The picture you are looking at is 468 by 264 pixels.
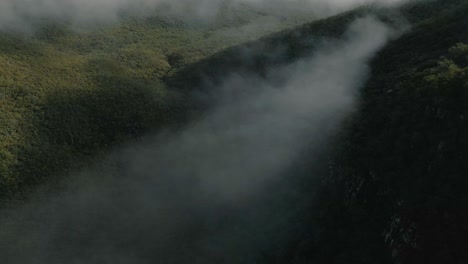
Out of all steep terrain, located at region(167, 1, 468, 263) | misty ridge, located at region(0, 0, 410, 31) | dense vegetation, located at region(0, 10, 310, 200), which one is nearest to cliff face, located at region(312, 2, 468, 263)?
steep terrain, located at region(167, 1, 468, 263)

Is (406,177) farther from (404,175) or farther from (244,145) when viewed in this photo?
(244,145)

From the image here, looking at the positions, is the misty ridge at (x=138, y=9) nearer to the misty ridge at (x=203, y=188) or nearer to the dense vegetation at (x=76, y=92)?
the dense vegetation at (x=76, y=92)

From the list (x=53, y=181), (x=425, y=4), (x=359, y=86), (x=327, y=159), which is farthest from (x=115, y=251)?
(x=425, y=4)

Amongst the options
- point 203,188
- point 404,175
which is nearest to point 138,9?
point 203,188

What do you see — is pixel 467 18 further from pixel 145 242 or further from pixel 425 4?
pixel 145 242

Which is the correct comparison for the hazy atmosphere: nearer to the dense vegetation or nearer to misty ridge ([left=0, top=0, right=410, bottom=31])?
the dense vegetation
